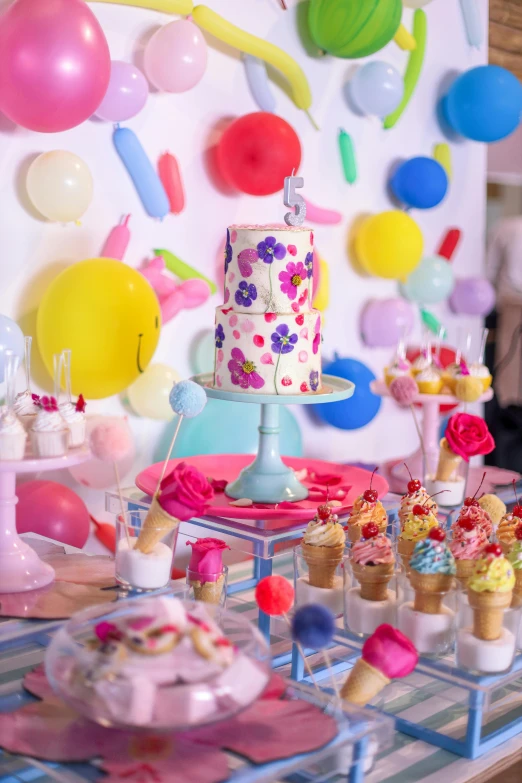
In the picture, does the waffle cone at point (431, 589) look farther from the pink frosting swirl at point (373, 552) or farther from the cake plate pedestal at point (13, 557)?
the cake plate pedestal at point (13, 557)

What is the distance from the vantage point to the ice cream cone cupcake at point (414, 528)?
1.67 m

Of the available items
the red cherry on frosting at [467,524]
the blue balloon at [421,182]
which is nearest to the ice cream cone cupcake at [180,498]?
the red cherry on frosting at [467,524]

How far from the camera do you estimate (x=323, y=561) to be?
5.35ft

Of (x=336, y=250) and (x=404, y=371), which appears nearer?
(x=404, y=371)

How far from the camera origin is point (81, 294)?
214cm

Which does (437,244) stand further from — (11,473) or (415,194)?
(11,473)

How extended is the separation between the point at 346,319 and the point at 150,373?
927 millimetres

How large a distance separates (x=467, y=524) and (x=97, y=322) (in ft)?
3.17

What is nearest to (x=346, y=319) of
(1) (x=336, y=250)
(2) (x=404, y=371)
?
(1) (x=336, y=250)

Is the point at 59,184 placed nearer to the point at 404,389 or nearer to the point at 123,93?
the point at 123,93

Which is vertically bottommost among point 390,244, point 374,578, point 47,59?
point 374,578

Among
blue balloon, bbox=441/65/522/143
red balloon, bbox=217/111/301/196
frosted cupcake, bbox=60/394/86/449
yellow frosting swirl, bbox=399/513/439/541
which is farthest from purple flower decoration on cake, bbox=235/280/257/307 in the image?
blue balloon, bbox=441/65/522/143

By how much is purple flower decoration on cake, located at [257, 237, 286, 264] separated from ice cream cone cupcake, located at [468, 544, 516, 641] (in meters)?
0.76

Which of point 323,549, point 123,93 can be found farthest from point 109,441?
point 123,93
